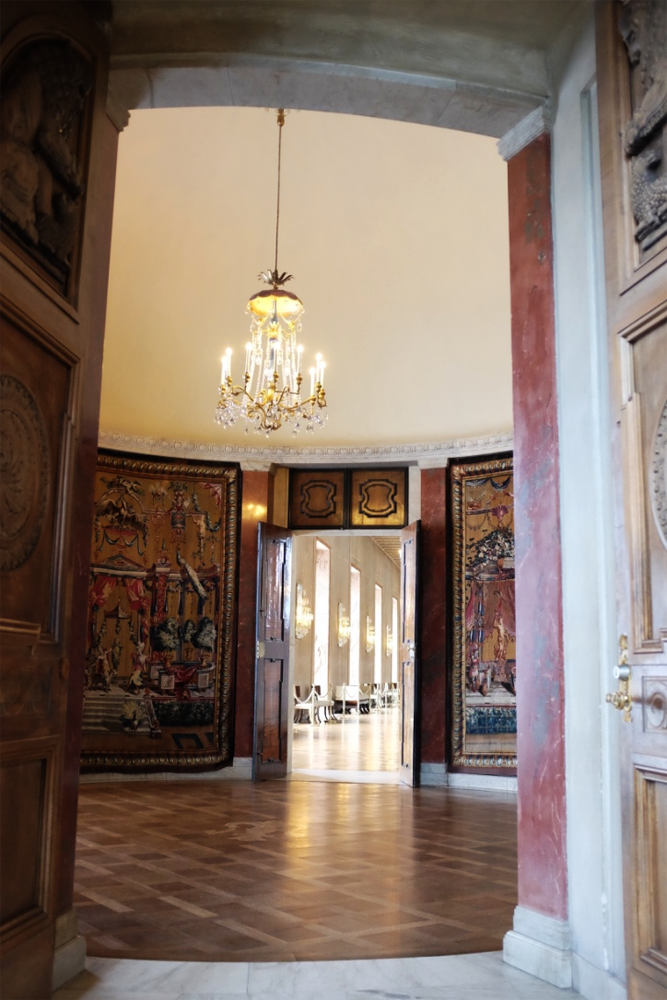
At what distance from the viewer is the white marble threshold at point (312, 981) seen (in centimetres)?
329

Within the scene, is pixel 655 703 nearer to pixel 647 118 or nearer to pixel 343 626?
pixel 647 118

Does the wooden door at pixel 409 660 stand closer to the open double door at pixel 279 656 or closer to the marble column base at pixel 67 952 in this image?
the open double door at pixel 279 656

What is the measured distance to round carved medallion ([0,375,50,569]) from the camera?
2.97 m

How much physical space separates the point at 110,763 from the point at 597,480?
8.04 meters

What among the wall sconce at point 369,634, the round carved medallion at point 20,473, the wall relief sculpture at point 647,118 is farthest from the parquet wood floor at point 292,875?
the wall sconce at point 369,634

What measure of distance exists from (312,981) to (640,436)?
2344mm

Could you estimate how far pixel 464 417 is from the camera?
33.4 feet

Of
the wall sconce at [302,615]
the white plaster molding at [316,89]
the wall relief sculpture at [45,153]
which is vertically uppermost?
the white plaster molding at [316,89]

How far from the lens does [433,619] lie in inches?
408

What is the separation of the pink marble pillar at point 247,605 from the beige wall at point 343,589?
175 inches

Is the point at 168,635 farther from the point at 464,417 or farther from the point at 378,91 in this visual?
the point at 378,91

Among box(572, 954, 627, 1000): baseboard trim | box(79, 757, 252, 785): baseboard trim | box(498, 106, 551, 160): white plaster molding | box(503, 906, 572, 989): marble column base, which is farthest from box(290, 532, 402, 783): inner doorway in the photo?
box(498, 106, 551, 160): white plaster molding

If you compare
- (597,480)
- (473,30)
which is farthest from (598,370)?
(473,30)

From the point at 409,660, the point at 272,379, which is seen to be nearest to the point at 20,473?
the point at 272,379
